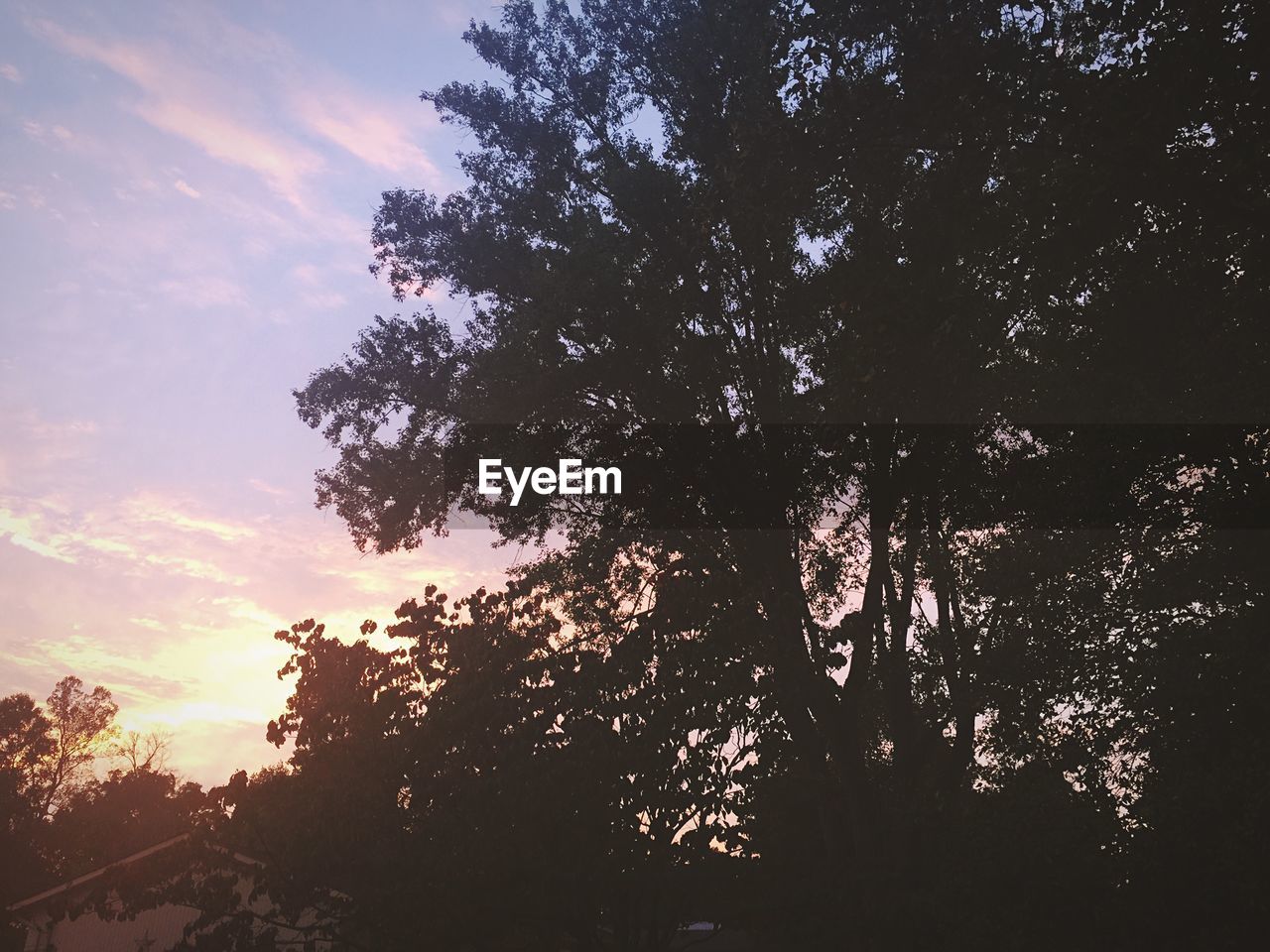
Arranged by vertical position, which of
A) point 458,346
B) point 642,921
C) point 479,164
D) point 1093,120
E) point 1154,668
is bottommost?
point 642,921

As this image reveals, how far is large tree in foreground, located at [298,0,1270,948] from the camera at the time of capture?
10.7 metres

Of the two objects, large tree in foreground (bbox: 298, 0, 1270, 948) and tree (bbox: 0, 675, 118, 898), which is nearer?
large tree in foreground (bbox: 298, 0, 1270, 948)

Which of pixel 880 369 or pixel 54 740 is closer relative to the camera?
pixel 880 369

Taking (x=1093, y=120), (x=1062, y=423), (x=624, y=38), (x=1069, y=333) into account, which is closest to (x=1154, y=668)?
(x=1062, y=423)

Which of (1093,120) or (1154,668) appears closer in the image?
(1093,120)

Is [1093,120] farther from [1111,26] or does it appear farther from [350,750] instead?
[350,750]

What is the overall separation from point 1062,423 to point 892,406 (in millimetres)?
2262

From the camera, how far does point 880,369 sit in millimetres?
12242

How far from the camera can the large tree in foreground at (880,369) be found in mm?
10664

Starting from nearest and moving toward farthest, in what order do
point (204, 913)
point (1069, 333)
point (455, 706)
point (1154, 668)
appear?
point (1154, 668) < point (1069, 333) < point (455, 706) < point (204, 913)

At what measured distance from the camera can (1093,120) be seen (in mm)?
9883

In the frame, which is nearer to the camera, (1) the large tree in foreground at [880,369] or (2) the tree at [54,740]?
(1) the large tree in foreground at [880,369]

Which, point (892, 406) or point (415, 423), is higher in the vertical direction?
point (415, 423)

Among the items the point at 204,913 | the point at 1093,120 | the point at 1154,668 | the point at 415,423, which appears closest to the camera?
the point at 1093,120
